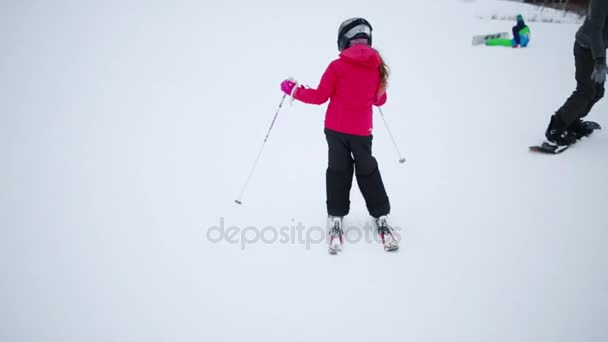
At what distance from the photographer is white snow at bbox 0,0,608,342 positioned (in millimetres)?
2002

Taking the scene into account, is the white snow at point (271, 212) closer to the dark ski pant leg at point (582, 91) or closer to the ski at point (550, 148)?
the ski at point (550, 148)

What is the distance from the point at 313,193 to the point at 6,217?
2725mm

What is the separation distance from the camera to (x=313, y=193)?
11.1 ft

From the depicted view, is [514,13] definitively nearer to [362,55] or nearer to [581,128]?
[581,128]

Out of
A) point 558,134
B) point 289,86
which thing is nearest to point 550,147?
point 558,134

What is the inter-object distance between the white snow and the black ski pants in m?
0.32

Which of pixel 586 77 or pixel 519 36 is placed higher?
pixel 519 36

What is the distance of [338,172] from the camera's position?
255 centimetres

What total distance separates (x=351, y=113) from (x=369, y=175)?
495 millimetres

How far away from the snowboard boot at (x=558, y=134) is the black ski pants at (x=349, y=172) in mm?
2402

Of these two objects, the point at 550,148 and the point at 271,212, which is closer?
the point at 271,212

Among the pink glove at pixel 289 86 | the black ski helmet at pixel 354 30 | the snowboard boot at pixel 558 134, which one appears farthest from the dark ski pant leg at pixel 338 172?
the snowboard boot at pixel 558 134

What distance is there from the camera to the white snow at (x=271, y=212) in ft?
6.57

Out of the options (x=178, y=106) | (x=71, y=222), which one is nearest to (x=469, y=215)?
(x=71, y=222)
